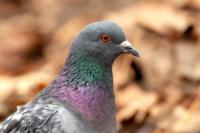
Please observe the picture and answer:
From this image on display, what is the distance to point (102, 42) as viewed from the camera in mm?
8281

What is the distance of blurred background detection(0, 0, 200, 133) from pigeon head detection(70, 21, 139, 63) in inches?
139

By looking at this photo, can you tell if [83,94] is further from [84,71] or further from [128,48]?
[128,48]

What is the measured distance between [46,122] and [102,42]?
43.8 inches

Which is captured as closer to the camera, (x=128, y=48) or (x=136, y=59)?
(x=128, y=48)

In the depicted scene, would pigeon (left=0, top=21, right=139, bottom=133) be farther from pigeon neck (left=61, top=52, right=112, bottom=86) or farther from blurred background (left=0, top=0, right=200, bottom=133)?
blurred background (left=0, top=0, right=200, bottom=133)

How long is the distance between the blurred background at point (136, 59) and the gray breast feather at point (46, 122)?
3.86 metres

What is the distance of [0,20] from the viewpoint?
739 inches

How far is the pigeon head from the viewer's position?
8195 millimetres

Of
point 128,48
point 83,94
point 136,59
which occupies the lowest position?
point 83,94

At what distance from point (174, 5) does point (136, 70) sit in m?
1.95

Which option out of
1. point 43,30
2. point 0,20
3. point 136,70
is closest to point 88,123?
point 136,70

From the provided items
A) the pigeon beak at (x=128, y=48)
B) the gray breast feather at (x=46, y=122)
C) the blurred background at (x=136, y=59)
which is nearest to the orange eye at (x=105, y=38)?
the pigeon beak at (x=128, y=48)

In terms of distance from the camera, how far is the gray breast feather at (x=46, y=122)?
7.86 meters

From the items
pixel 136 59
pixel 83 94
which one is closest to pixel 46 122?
pixel 83 94
